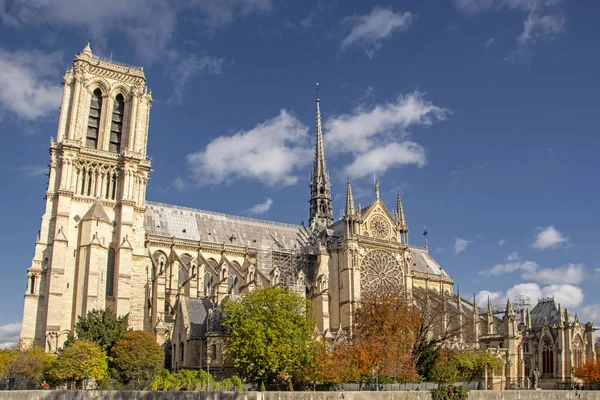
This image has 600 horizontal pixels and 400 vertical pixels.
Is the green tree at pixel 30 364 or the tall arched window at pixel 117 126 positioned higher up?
the tall arched window at pixel 117 126

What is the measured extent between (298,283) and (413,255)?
26.8 m

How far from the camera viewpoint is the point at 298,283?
53938mm

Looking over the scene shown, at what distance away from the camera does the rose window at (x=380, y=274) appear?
58.8m

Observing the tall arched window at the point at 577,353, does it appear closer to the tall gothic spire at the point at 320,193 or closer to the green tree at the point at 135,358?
the tall gothic spire at the point at 320,193

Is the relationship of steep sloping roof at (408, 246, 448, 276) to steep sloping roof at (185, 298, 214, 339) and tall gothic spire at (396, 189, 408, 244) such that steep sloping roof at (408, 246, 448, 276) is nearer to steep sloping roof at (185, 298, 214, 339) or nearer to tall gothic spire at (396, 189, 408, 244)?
tall gothic spire at (396, 189, 408, 244)

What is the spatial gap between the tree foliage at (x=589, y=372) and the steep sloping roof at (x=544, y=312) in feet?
24.1

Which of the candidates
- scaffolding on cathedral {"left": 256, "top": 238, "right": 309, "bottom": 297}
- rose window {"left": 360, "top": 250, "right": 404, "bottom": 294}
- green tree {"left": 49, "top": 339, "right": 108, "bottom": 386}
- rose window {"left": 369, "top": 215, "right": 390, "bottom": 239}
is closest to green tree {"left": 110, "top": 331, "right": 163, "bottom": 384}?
green tree {"left": 49, "top": 339, "right": 108, "bottom": 386}

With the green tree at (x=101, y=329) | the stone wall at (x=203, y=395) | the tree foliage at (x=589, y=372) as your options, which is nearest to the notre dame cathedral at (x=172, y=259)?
the tree foliage at (x=589, y=372)

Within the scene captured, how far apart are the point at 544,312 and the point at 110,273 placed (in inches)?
1848

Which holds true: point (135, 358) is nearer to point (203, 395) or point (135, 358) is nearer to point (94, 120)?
point (203, 395)

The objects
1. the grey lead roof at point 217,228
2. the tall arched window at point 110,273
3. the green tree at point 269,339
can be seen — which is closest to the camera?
the green tree at point 269,339

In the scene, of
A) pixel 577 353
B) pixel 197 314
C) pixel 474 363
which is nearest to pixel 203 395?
pixel 197 314

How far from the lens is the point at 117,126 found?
55.5 meters

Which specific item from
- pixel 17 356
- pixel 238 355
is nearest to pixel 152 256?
pixel 17 356
